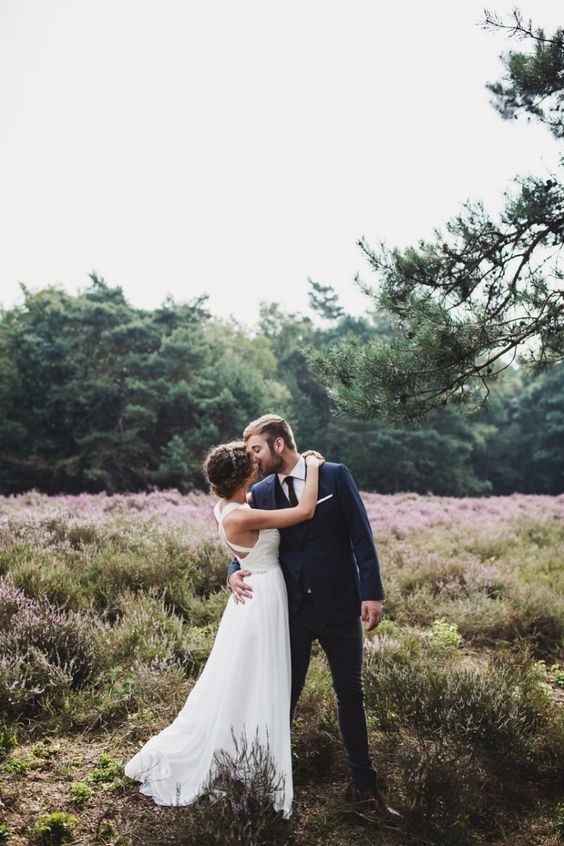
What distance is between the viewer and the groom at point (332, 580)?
3234 mm

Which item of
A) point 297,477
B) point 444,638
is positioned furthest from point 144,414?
point 297,477

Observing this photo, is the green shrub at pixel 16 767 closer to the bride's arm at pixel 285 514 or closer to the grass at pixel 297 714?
the grass at pixel 297 714

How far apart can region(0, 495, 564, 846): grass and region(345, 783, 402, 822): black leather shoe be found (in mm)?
62

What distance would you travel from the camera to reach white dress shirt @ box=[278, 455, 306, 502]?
11.1 ft

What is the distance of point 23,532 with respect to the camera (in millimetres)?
7863

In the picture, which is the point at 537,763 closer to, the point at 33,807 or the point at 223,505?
the point at 223,505

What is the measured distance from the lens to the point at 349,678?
10.6 ft

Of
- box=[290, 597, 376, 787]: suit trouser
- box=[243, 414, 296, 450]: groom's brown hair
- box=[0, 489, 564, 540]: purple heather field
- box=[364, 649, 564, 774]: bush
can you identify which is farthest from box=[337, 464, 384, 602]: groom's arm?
box=[0, 489, 564, 540]: purple heather field

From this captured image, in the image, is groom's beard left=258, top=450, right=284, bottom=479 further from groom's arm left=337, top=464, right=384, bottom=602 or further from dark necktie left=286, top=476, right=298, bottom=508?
groom's arm left=337, top=464, right=384, bottom=602

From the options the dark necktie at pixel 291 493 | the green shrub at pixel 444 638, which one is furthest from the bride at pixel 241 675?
the green shrub at pixel 444 638

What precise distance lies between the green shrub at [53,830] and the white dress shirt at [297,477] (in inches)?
77.7

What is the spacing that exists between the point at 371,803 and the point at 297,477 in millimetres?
1768

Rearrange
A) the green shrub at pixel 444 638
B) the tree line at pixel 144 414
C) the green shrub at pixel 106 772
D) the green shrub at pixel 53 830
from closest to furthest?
the green shrub at pixel 53 830
the green shrub at pixel 106 772
the green shrub at pixel 444 638
the tree line at pixel 144 414

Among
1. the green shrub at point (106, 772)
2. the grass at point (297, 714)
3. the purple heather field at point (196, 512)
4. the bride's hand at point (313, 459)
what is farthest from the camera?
the purple heather field at point (196, 512)
